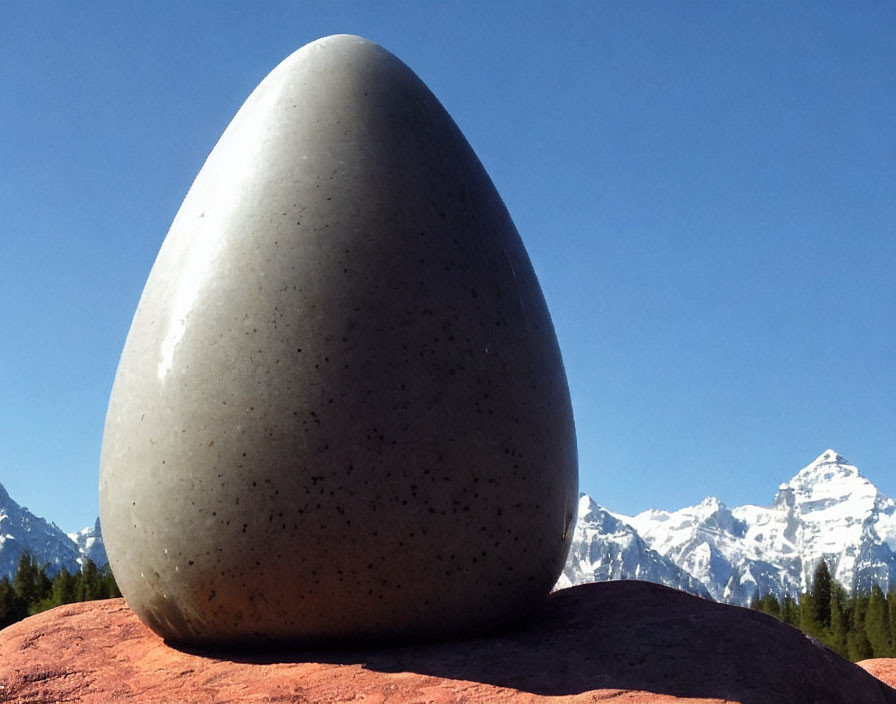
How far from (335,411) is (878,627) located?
40.4 metres

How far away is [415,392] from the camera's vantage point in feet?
26.9

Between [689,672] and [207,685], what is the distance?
3731 mm

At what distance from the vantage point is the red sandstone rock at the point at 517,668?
23.7 feet

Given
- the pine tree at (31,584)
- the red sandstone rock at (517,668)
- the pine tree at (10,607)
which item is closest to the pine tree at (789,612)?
the pine tree at (31,584)

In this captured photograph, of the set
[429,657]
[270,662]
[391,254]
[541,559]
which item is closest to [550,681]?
[429,657]

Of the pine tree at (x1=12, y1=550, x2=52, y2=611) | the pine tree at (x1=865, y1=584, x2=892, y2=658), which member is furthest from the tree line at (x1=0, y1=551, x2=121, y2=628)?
the pine tree at (x1=865, y1=584, x2=892, y2=658)

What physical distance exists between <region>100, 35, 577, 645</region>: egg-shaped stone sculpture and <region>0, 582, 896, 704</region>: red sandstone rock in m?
0.40

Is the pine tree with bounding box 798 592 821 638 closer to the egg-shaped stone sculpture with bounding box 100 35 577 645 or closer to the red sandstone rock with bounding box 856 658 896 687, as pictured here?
the red sandstone rock with bounding box 856 658 896 687

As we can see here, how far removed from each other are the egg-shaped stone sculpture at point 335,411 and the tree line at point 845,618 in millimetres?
35102

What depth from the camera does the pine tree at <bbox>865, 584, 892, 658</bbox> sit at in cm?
3959

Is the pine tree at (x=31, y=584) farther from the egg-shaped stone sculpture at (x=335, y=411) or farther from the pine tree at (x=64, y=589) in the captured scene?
the egg-shaped stone sculpture at (x=335, y=411)

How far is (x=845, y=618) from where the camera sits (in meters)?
48.1

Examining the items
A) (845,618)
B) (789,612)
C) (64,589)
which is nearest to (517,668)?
(64,589)

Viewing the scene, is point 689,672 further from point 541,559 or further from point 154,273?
point 154,273
